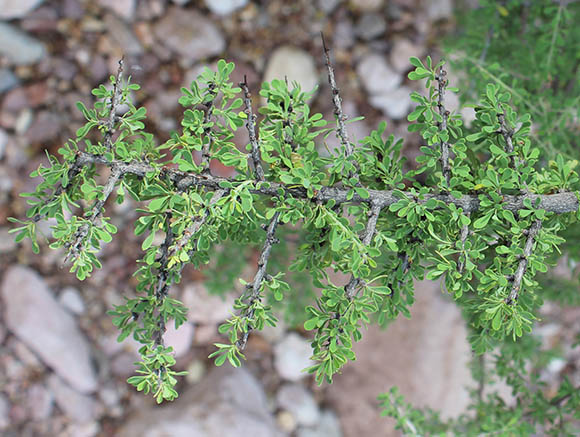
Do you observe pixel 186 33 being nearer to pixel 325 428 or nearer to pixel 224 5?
pixel 224 5

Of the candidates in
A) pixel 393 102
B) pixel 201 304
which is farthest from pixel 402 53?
pixel 201 304

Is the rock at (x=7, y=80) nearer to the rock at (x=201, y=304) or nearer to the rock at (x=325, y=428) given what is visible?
the rock at (x=201, y=304)

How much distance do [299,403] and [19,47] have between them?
10.7 ft

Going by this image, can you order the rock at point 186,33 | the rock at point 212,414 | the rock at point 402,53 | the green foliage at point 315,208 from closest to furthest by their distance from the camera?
the green foliage at point 315,208
the rock at point 212,414
the rock at point 186,33
the rock at point 402,53

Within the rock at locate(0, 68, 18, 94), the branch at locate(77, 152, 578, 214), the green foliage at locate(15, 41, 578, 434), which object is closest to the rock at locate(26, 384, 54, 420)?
the rock at locate(0, 68, 18, 94)

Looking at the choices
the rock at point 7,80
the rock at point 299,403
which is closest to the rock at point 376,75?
the rock at point 299,403

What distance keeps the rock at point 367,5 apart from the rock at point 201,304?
2.41 m

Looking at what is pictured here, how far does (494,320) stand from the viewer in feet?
3.55

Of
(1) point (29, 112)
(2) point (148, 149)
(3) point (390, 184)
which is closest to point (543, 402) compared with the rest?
(3) point (390, 184)

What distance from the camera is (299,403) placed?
3.93 m

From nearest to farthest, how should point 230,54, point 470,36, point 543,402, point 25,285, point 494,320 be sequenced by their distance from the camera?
point 494,320
point 543,402
point 470,36
point 25,285
point 230,54

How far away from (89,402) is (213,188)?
317 centimetres

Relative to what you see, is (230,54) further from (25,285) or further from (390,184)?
(390,184)

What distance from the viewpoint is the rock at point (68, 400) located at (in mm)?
3650
